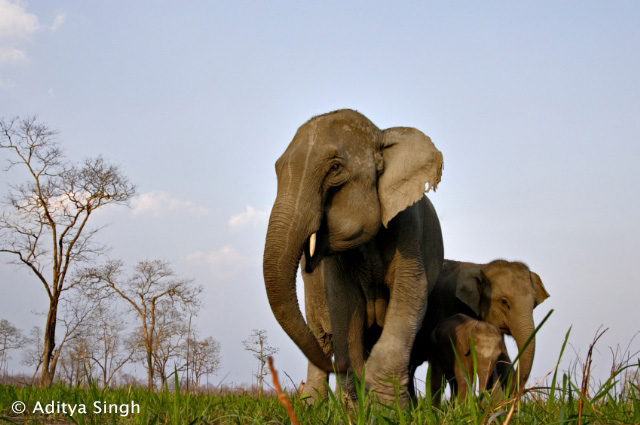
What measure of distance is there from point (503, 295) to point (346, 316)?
4.65 metres

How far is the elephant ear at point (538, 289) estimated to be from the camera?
39.6 feet

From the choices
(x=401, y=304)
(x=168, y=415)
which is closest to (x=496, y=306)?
(x=401, y=304)

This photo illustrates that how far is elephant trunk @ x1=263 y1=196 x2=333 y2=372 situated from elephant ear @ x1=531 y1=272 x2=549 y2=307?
6.88 m

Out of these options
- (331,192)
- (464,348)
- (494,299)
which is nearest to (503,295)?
(494,299)

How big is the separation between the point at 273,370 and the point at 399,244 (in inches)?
254

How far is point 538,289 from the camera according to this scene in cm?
1233

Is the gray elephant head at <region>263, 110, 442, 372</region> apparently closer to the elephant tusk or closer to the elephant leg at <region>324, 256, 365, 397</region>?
the elephant tusk

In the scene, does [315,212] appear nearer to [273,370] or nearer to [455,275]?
[273,370]

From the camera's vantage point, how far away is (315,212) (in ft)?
21.4

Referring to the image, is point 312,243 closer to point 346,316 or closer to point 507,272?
point 346,316

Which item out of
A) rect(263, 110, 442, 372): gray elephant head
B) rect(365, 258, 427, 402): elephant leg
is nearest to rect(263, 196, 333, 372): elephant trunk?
rect(263, 110, 442, 372): gray elephant head

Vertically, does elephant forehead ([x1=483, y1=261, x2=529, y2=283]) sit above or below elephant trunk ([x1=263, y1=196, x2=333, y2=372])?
above

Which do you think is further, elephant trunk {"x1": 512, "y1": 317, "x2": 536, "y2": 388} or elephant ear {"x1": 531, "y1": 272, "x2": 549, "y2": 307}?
elephant ear {"x1": 531, "y1": 272, "x2": 549, "y2": 307}

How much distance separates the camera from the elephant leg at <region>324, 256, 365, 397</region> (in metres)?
7.77
